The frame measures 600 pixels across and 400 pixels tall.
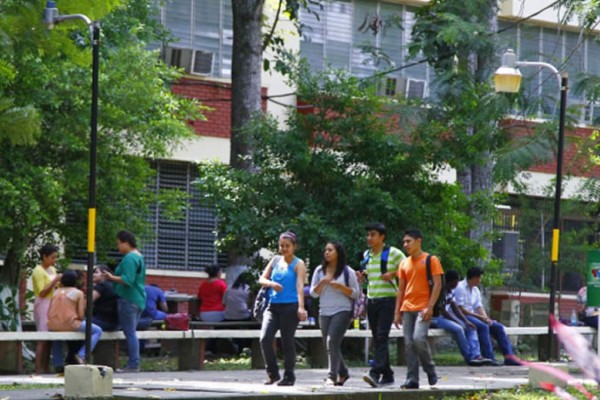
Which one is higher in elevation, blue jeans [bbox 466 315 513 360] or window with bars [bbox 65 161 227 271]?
window with bars [bbox 65 161 227 271]

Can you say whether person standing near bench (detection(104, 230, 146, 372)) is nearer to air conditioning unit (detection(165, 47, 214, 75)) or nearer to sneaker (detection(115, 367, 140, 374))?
sneaker (detection(115, 367, 140, 374))

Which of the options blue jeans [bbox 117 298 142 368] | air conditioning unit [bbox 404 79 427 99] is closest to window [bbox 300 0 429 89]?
air conditioning unit [bbox 404 79 427 99]

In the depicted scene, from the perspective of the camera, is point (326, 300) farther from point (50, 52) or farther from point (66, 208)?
point (66, 208)

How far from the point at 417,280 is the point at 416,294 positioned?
14cm

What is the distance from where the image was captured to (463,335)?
71.7 ft

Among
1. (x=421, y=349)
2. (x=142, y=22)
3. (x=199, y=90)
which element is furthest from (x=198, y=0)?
(x=421, y=349)

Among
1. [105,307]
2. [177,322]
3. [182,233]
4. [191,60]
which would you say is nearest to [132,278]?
[105,307]

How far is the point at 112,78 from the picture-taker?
2375 cm

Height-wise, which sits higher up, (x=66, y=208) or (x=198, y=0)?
(x=198, y=0)

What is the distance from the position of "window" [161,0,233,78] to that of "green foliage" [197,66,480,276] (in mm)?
8852

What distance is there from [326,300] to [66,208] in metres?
10.6

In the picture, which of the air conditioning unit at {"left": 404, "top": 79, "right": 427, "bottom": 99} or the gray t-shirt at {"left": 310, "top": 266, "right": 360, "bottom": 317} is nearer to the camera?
the gray t-shirt at {"left": 310, "top": 266, "right": 360, "bottom": 317}

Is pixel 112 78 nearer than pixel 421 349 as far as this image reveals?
No

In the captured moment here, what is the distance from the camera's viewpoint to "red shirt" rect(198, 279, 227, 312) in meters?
23.1
